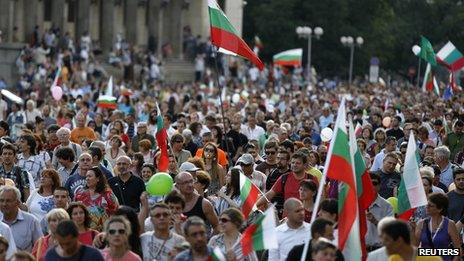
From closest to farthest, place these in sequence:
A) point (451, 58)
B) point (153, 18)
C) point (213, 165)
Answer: point (213, 165) → point (451, 58) → point (153, 18)

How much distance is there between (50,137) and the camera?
23.0 metres

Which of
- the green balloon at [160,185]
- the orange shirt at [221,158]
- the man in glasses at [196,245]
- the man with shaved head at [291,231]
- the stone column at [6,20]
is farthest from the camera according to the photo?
the stone column at [6,20]

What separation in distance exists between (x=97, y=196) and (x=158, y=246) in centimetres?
305

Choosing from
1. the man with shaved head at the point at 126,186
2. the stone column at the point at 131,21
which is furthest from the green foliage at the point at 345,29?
the man with shaved head at the point at 126,186

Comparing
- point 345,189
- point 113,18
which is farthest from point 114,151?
point 113,18

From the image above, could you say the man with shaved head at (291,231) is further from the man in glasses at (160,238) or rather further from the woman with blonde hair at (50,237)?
the woman with blonde hair at (50,237)

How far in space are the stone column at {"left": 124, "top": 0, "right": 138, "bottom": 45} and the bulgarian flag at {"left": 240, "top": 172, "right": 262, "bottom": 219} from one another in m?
55.1

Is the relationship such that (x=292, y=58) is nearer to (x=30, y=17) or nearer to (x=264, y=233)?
(x=30, y=17)

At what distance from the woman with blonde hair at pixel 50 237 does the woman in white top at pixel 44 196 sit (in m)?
2.45

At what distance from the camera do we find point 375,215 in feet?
52.2

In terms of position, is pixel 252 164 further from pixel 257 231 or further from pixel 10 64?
pixel 10 64

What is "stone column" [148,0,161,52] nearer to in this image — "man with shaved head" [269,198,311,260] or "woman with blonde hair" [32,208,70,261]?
"man with shaved head" [269,198,311,260]

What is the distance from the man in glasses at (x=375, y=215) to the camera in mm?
15359

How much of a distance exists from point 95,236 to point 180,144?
25.2 ft
